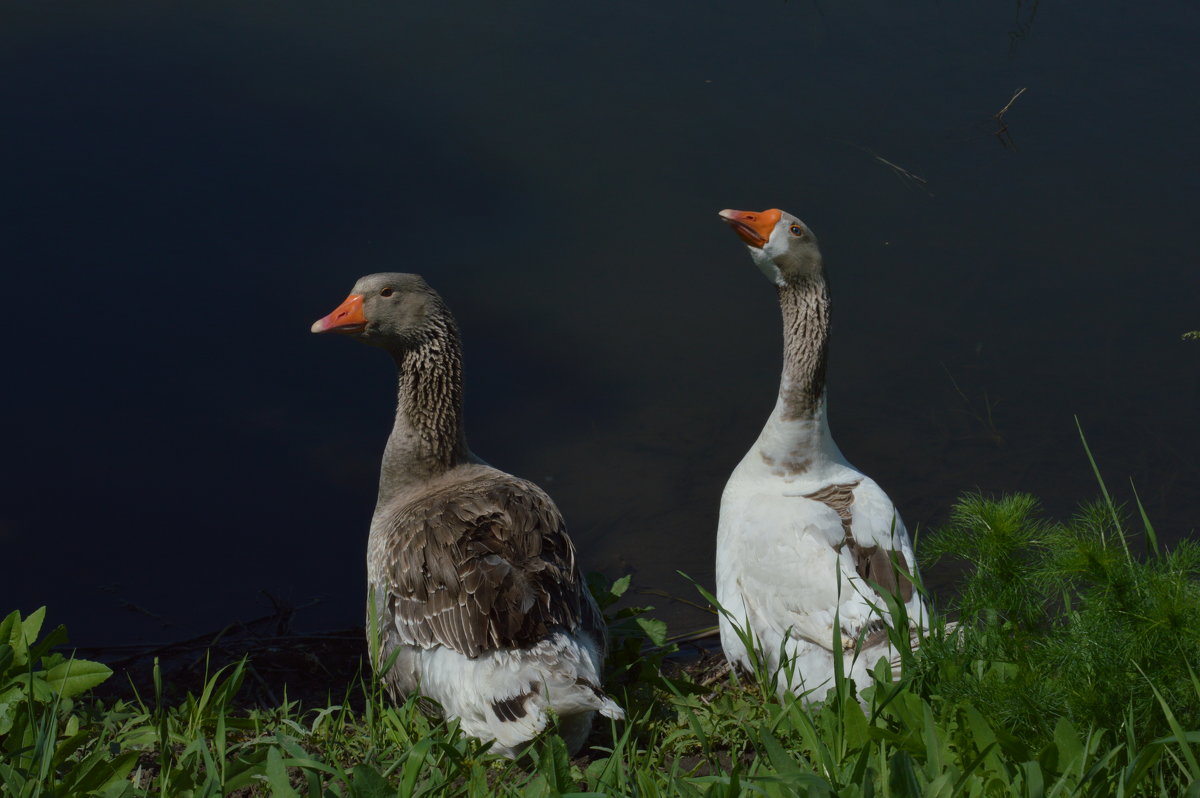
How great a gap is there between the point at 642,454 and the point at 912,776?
12.1ft

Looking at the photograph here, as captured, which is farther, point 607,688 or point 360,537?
point 360,537

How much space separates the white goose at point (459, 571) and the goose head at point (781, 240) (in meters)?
1.35

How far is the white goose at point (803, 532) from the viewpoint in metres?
4.05

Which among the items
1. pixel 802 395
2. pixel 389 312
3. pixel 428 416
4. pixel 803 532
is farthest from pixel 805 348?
pixel 389 312

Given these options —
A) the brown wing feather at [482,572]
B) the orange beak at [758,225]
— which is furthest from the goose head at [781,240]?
the brown wing feather at [482,572]

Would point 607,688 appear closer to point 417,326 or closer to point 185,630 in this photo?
point 417,326

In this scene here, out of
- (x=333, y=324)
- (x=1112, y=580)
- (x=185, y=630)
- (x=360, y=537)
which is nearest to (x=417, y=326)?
(x=333, y=324)

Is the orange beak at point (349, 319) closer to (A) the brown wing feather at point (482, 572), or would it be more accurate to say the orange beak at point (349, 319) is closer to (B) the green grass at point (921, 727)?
(A) the brown wing feather at point (482, 572)

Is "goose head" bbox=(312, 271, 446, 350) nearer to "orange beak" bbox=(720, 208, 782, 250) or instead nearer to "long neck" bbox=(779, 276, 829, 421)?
"orange beak" bbox=(720, 208, 782, 250)

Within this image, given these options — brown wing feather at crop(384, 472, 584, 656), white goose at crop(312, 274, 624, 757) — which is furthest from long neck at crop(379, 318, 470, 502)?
brown wing feather at crop(384, 472, 584, 656)

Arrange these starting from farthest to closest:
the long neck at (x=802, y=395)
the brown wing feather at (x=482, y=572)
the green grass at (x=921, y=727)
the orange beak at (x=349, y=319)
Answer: the long neck at (x=802, y=395), the orange beak at (x=349, y=319), the brown wing feather at (x=482, y=572), the green grass at (x=921, y=727)

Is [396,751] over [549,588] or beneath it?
beneath

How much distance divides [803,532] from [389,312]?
194 centimetres

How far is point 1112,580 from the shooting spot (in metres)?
3.12
